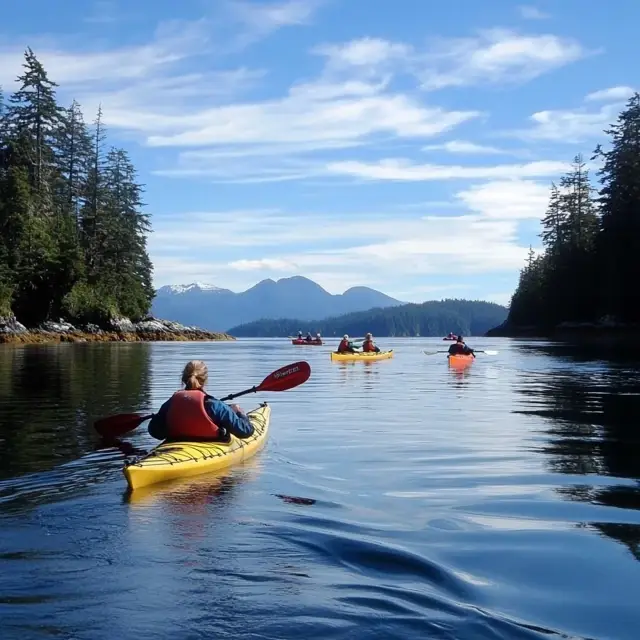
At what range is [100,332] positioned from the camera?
6975 cm

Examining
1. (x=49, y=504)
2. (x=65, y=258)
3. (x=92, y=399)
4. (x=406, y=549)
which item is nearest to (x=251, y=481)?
(x=49, y=504)

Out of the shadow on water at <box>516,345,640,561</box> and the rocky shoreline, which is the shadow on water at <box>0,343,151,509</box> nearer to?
the shadow on water at <box>516,345,640,561</box>

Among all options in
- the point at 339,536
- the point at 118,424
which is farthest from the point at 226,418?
the point at 339,536

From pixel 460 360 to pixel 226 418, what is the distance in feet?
84.4

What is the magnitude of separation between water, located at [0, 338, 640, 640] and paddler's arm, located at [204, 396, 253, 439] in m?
0.57

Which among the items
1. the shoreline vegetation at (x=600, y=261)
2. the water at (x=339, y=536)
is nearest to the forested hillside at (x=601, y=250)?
the shoreline vegetation at (x=600, y=261)

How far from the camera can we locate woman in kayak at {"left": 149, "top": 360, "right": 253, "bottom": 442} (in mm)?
9336

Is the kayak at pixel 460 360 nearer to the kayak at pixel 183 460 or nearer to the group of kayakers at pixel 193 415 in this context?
the kayak at pixel 183 460

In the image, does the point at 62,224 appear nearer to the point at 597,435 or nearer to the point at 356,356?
the point at 356,356

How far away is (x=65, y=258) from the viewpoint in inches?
2547

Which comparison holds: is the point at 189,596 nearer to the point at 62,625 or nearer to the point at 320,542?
the point at 62,625

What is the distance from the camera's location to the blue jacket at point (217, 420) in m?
9.48

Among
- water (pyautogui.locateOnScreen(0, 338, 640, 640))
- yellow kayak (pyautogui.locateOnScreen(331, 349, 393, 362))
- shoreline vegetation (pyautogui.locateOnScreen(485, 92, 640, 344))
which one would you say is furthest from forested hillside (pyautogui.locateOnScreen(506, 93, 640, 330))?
water (pyautogui.locateOnScreen(0, 338, 640, 640))

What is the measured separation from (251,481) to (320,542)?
2.80m
